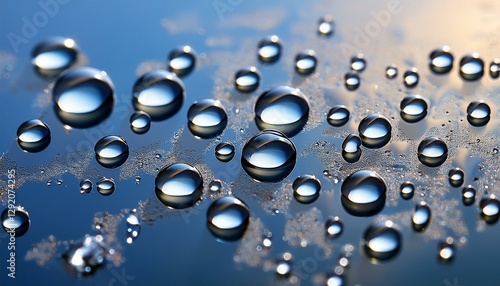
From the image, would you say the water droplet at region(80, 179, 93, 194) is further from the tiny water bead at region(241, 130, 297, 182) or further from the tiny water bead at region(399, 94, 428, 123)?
the tiny water bead at region(399, 94, 428, 123)

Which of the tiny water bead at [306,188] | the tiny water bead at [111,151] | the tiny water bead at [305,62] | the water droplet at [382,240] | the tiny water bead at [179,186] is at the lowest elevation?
the water droplet at [382,240]

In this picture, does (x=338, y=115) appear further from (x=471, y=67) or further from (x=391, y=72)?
(x=471, y=67)

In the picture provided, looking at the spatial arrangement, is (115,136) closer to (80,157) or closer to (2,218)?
(80,157)

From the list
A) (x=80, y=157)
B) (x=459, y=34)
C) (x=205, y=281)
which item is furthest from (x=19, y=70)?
(x=459, y=34)

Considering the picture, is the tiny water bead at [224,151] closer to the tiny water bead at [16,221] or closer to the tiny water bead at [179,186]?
the tiny water bead at [179,186]

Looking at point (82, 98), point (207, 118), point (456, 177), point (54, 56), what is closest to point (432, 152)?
point (456, 177)

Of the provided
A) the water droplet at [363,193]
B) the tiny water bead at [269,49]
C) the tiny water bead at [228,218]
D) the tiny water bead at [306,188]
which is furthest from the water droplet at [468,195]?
the tiny water bead at [269,49]
